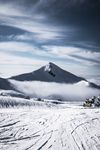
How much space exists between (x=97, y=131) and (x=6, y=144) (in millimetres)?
9035

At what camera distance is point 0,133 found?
17.0 meters

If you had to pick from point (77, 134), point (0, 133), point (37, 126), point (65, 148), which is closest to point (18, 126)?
point (37, 126)

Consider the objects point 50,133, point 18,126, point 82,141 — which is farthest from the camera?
point 18,126

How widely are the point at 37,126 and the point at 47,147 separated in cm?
645

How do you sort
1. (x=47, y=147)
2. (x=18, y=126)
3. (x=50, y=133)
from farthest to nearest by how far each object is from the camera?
(x=18, y=126)
(x=50, y=133)
(x=47, y=147)

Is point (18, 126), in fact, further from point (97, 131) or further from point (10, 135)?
point (97, 131)

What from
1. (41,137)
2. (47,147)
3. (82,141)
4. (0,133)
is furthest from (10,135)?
(82,141)

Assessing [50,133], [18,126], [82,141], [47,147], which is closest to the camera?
[47,147]

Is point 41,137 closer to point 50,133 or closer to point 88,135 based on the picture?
point 50,133

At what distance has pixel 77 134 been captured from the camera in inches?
725

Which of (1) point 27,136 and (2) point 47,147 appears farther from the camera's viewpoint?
(1) point 27,136

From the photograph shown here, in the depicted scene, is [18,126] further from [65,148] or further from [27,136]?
[65,148]

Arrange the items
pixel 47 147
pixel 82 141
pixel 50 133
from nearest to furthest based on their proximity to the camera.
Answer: pixel 47 147, pixel 82 141, pixel 50 133

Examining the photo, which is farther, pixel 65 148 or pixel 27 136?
pixel 27 136
